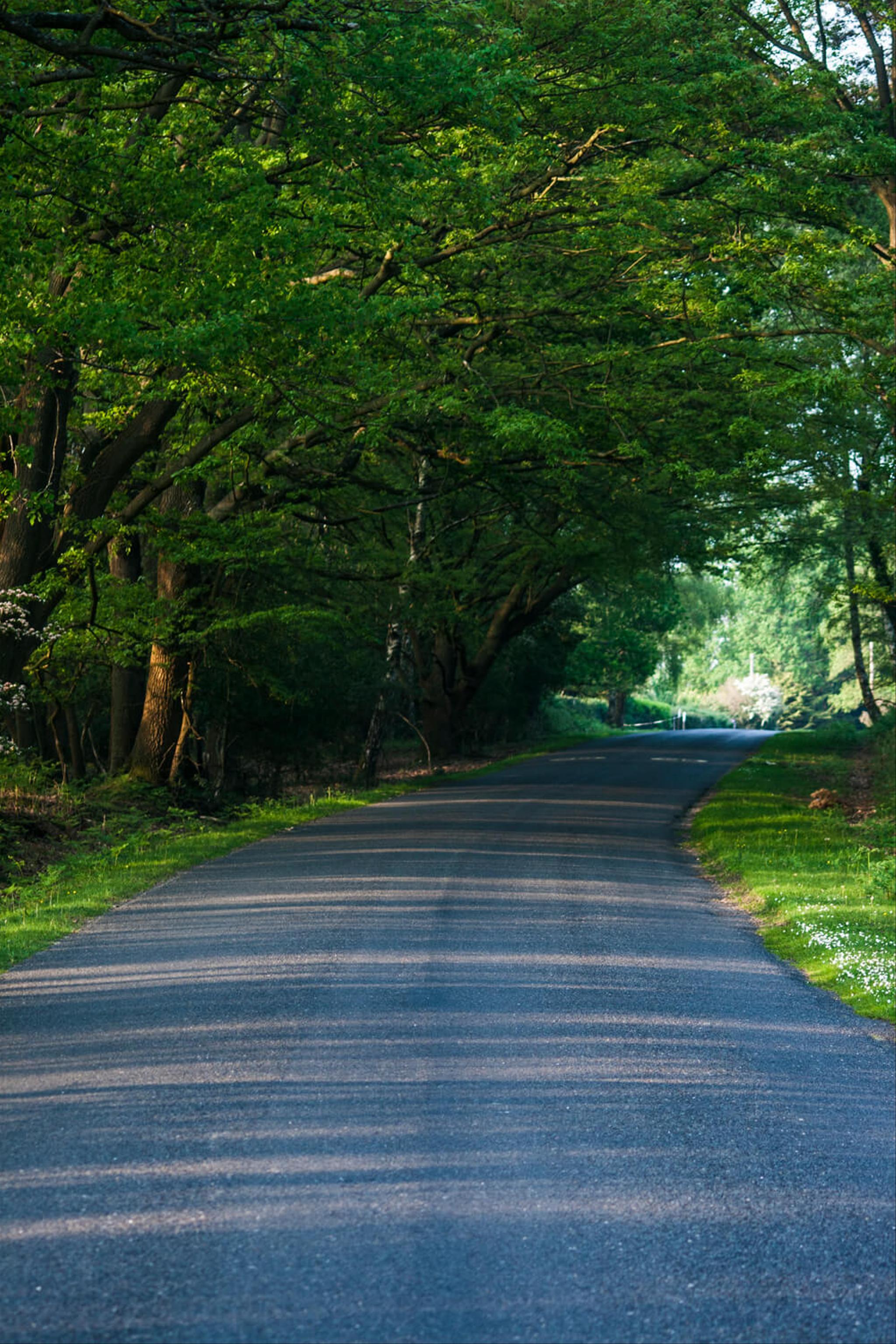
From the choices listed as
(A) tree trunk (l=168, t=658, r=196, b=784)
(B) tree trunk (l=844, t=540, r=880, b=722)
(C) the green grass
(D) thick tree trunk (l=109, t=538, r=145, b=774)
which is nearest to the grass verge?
(D) thick tree trunk (l=109, t=538, r=145, b=774)

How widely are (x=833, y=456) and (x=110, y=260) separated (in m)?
18.4

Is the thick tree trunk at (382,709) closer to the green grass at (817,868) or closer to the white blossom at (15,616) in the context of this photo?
the green grass at (817,868)

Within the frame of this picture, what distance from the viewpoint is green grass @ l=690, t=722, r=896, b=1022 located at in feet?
33.7

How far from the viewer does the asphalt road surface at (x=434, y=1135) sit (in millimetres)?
4402

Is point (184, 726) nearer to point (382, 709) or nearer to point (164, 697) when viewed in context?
point (164, 697)

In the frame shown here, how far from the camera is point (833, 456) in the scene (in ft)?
92.2

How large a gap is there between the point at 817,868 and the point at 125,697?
14911 millimetres

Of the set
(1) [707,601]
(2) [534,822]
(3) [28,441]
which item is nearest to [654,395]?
(2) [534,822]

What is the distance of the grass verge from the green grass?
6.06 meters

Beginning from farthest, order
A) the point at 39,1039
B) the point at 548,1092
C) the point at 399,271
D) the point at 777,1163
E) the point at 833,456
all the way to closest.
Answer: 1. the point at 833,456
2. the point at 399,271
3. the point at 39,1039
4. the point at 548,1092
5. the point at 777,1163

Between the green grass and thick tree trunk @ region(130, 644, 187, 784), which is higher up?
thick tree trunk @ region(130, 644, 187, 784)

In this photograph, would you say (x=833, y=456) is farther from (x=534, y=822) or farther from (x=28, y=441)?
(x=28, y=441)

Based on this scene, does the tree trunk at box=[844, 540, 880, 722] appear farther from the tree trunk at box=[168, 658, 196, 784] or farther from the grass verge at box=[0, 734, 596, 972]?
the tree trunk at box=[168, 658, 196, 784]

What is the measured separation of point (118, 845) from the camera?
57.5 ft
